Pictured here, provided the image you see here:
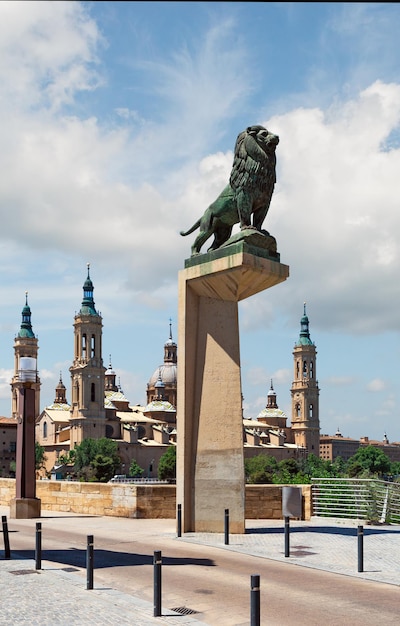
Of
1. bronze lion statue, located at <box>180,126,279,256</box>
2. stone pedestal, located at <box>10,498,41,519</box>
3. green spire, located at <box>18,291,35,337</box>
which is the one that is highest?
green spire, located at <box>18,291,35,337</box>

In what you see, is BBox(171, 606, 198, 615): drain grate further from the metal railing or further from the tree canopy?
the tree canopy

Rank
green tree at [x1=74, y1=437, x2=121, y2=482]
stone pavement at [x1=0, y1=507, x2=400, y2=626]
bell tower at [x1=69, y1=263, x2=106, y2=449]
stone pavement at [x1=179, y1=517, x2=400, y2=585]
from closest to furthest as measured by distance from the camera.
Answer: stone pavement at [x1=0, y1=507, x2=400, y2=626] < stone pavement at [x1=179, y1=517, x2=400, y2=585] < green tree at [x1=74, y1=437, x2=121, y2=482] < bell tower at [x1=69, y1=263, x2=106, y2=449]

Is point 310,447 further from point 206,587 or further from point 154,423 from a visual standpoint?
point 206,587

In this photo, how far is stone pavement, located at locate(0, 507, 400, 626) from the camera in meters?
8.38

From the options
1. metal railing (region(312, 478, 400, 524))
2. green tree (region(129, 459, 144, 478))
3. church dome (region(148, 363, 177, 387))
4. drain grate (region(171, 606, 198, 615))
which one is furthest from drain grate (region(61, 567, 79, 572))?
church dome (region(148, 363, 177, 387))

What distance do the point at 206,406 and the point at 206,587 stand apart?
22.2ft

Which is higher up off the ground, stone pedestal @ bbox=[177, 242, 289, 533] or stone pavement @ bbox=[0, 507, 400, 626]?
stone pedestal @ bbox=[177, 242, 289, 533]

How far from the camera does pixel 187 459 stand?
16.8m

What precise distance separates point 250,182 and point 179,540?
302 inches

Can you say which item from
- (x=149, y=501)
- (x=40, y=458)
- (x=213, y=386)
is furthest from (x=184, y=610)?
(x=40, y=458)

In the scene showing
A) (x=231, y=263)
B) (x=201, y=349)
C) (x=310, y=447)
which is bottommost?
(x=310, y=447)

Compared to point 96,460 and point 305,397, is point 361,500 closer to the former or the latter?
point 96,460

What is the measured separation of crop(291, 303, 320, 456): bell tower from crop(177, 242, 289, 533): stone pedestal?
17150 centimetres

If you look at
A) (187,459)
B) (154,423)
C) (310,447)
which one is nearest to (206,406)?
(187,459)
